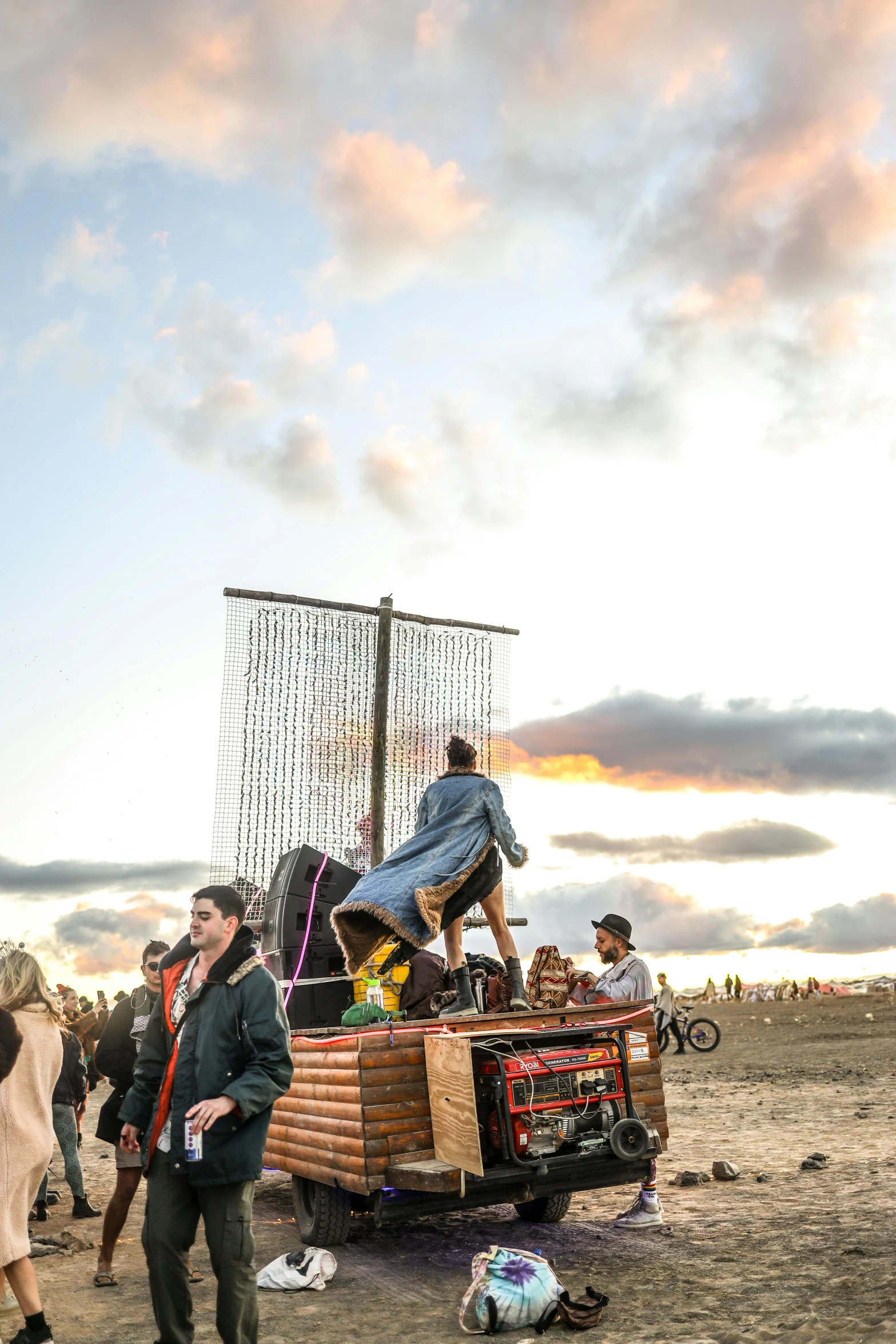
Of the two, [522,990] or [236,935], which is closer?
[236,935]

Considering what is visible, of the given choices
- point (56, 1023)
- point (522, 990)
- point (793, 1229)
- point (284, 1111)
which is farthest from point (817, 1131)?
point (56, 1023)

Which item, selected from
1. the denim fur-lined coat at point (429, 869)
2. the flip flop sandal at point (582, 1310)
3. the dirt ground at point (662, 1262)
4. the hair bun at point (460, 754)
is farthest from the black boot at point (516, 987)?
the flip flop sandal at point (582, 1310)

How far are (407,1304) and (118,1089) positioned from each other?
294 centimetres

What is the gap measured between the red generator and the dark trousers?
2.12 metres

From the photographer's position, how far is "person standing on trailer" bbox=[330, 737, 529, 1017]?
293 inches

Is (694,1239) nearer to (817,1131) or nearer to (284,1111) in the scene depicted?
(284,1111)

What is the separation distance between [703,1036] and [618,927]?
18.1 meters

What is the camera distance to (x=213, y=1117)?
4.13 metres

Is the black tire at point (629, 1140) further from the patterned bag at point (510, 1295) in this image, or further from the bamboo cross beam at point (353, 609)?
the bamboo cross beam at point (353, 609)

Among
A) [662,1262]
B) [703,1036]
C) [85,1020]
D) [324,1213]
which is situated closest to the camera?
[662,1262]

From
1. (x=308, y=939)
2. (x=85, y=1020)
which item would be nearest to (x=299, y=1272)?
(x=308, y=939)

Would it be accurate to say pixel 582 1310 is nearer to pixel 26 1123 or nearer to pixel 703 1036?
pixel 26 1123

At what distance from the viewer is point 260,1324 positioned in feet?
19.0

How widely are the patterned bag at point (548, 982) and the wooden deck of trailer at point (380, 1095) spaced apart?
1.06m
